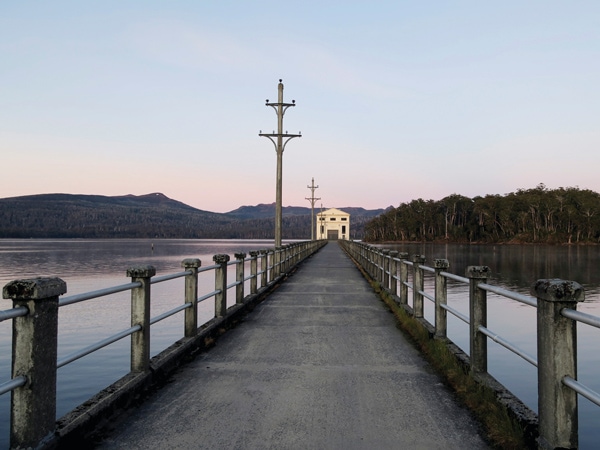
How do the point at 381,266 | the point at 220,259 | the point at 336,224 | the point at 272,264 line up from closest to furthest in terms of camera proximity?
the point at 220,259, the point at 381,266, the point at 272,264, the point at 336,224

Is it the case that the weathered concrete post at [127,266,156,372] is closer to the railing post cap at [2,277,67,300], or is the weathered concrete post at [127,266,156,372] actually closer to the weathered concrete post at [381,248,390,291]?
the railing post cap at [2,277,67,300]

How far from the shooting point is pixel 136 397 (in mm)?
5898

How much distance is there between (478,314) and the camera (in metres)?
6.25

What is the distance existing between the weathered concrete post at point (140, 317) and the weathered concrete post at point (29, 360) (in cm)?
215

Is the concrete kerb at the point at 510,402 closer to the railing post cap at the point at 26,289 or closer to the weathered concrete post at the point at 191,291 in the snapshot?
the weathered concrete post at the point at 191,291

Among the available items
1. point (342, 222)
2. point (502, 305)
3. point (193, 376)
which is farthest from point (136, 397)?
point (342, 222)

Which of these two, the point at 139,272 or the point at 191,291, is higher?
the point at 139,272

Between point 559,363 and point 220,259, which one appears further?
point 220,259

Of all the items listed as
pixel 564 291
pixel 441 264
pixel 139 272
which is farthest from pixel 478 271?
pixel 139 272

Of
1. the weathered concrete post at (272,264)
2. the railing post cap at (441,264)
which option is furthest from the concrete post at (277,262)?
the railing post cap at (441,264)

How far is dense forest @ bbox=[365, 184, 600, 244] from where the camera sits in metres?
132

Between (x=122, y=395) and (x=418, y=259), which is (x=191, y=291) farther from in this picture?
(x=418, y=259)

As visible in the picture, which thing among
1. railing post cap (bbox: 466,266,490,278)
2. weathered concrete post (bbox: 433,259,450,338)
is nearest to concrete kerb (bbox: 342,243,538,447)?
weathered concrete post (bbox: 433,259,450,338)

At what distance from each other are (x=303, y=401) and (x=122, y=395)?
6.47 ft
